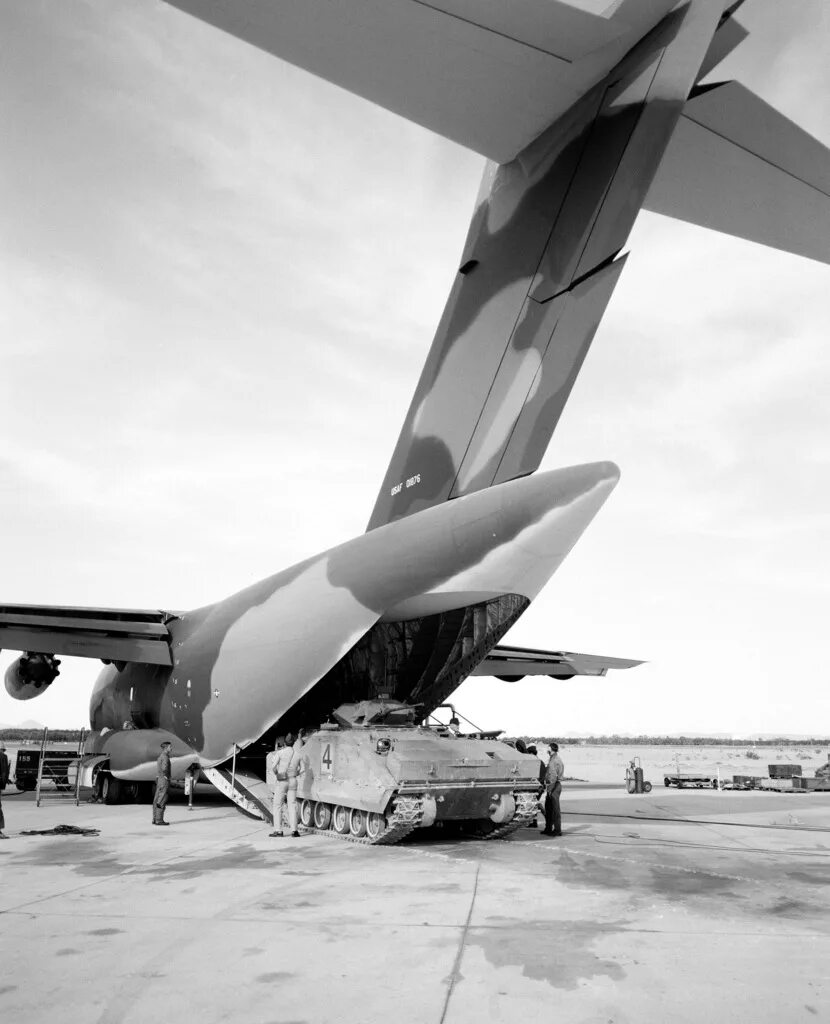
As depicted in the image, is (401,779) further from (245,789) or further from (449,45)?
(449,45)

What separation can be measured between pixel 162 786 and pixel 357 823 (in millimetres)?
3405

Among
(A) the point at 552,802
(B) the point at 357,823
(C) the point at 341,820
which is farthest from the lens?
(A) the point at 552,802

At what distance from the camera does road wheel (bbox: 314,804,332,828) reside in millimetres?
9828

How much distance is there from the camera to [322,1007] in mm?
3506

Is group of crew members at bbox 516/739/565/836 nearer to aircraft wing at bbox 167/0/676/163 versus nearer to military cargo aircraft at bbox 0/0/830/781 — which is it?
military cargo aircraft at bbox 0/0/830/781

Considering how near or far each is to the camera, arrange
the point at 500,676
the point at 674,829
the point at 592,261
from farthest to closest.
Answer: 1. the point at 500,676
2. the point at 674,829
3. the point at 592,261

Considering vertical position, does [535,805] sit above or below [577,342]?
below

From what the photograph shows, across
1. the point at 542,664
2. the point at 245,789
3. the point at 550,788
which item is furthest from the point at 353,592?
the point at 542,664

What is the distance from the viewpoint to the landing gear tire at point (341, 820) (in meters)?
9.41

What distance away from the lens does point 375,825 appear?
8.78 metres

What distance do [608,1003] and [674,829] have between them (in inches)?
300

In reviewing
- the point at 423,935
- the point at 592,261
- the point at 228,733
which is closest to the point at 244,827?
the point at 228,733

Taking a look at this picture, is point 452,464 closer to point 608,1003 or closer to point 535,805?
point 535,805

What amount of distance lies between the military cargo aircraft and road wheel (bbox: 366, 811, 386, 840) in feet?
5.60
